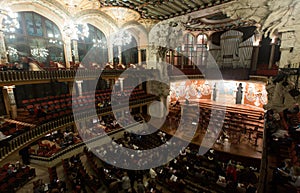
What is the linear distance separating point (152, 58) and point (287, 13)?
1008cm

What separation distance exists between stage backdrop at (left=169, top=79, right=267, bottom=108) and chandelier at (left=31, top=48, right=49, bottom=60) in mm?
11159

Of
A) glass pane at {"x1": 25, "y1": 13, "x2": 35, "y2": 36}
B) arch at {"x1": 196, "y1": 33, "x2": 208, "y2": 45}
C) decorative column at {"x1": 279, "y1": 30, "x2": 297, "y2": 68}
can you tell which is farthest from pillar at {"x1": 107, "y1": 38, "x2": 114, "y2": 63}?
decorative column at {"x1": 279, "y1": 30, "x2": 297, "y2": 68}

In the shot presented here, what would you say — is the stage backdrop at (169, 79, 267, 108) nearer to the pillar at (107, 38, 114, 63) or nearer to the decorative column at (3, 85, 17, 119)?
the pillar at (107, 38, 114, 63)

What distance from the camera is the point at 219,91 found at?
53.4ft

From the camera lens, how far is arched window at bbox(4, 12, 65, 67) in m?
10.5

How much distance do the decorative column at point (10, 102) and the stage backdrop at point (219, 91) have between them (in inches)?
495

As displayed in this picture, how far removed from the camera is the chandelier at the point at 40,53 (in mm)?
11516

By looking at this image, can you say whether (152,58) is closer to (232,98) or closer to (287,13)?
(232,98)

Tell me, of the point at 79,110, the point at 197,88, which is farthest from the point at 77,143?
the point at 197,88

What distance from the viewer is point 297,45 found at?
22.8 feet

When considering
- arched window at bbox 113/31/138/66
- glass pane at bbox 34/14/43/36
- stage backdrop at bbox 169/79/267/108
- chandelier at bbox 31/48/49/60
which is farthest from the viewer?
arched window at bbox 113/31/138/66

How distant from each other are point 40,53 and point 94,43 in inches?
Result: 176

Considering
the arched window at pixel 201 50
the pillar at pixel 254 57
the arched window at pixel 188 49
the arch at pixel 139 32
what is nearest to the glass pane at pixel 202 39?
the arched window at pixel 201 50

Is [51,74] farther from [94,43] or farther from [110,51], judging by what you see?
[110,51]
